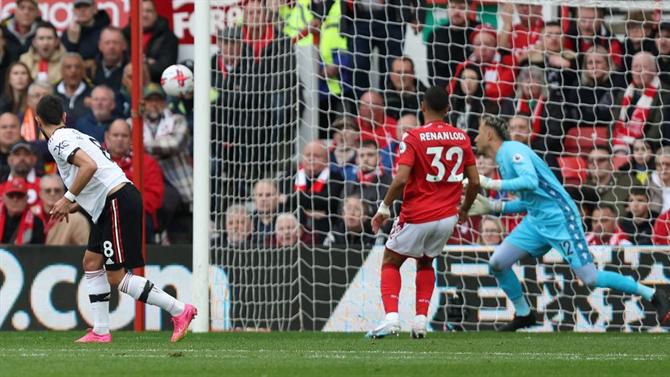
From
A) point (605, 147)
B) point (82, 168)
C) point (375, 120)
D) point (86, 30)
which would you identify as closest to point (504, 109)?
point (605, 147)

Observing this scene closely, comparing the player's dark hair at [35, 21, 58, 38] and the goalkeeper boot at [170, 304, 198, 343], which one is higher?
the player's dark hair at [35, 21, 58, 38]

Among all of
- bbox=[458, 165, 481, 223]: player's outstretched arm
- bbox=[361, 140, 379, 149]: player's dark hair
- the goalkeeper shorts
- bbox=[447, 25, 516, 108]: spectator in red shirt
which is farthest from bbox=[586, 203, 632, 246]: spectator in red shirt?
bbox=[458, 165, 481, 223]: player's outstretched arm

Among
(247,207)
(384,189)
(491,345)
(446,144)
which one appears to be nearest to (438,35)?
(384,189)

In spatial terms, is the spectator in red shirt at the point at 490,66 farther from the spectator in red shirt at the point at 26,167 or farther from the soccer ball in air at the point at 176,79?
the spectator in red shirt at the point at 26,167

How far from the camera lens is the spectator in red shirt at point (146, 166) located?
14.5 meters

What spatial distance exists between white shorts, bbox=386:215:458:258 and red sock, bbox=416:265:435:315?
0.49 ft

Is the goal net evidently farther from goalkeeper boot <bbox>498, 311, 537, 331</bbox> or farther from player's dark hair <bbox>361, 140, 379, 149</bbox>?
goalkeeper boot <bbox>498, 311, 537, 331</bbox>

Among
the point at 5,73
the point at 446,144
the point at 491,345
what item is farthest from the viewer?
the point at 5,73

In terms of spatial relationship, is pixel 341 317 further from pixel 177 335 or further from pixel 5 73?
pixel 5 73

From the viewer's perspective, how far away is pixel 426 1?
15.0 m

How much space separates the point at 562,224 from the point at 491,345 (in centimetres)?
248

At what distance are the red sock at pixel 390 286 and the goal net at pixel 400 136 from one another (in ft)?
8.25

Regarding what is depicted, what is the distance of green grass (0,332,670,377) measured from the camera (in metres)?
7.74

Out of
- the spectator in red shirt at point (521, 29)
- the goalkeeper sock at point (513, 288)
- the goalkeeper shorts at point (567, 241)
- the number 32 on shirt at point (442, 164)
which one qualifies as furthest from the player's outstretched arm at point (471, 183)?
the spectator in red shirt at point (521, 29)
